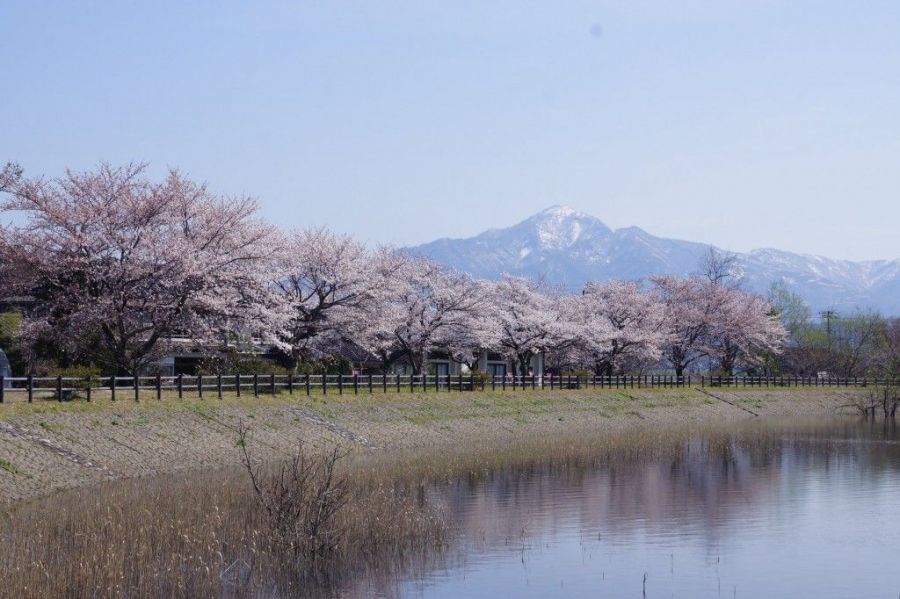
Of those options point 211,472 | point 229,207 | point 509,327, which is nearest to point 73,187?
point 229,207

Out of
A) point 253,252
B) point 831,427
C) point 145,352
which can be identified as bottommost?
point 831,427

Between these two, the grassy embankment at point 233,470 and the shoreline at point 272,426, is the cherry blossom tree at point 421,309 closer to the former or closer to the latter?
the shoreline at point 272,426

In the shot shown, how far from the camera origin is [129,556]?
18.7 meters

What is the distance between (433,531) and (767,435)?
39886 mm

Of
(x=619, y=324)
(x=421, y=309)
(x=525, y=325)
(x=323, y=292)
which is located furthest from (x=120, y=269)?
(x=619, y=324)

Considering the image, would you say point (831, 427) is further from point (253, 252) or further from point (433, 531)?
point (433, 531)

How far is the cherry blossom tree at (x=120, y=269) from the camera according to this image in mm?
43312

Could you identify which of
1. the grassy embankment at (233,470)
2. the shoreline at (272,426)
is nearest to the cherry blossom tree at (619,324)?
the shoreline at (272,426)

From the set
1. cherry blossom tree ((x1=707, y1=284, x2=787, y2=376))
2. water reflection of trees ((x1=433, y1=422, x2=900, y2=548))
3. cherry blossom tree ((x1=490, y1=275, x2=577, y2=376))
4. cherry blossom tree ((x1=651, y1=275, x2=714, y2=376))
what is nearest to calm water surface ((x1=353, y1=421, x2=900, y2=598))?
water reflection of trees ((x1=433, y1=422, x2=900, y2=548))

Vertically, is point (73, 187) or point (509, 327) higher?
point (73, 187)

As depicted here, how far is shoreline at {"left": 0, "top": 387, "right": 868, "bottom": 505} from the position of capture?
104ft

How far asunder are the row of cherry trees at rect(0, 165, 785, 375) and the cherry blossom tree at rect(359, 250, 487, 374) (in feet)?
0.43

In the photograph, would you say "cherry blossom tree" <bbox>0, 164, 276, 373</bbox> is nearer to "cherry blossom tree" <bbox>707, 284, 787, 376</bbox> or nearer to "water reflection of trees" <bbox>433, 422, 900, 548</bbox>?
"water reflection of trees" <bbox>433, 422, 900, 548</bbox>

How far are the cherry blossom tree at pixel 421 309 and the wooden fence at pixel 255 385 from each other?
5.56 m
